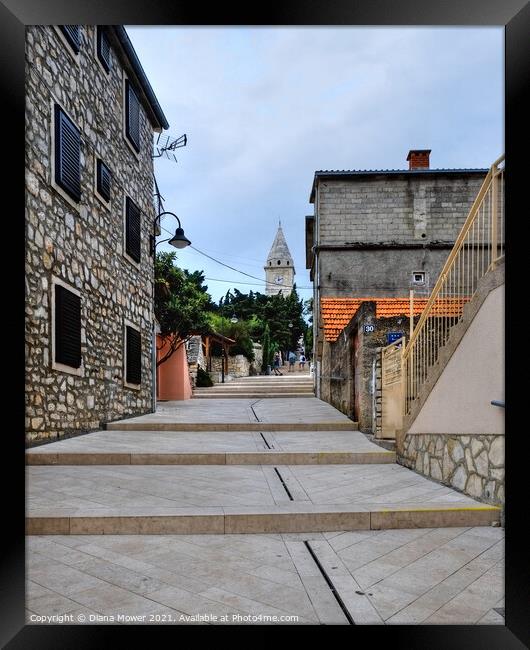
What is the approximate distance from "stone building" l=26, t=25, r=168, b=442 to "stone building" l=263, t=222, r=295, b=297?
7121cm

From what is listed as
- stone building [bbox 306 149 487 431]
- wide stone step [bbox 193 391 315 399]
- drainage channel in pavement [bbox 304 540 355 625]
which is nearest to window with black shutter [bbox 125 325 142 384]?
wide stone step [bbox 193 391 315 399]

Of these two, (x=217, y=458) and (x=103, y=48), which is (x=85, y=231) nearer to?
(x=103, y=48)

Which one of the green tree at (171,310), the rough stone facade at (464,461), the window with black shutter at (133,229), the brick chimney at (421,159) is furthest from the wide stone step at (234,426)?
the brick chimney at (421,159)

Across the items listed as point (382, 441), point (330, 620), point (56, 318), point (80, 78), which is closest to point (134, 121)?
point (80, 78)

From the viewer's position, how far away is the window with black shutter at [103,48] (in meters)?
8.80

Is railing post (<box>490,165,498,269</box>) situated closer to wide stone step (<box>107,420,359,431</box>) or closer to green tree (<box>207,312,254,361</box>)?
wide stone step (<box>107,420,359,431</box>)

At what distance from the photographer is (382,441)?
7.16 meters

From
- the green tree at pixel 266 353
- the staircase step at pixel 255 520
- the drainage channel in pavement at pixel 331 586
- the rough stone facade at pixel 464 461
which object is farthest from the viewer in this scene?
the green tree at pixel 266 353

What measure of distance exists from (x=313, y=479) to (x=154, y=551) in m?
2.35

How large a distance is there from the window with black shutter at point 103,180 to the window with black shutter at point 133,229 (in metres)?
1.12

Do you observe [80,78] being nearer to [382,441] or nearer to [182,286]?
[382,441]

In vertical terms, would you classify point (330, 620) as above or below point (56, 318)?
below

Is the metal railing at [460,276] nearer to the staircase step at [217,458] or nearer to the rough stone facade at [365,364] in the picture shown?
the staircase step at [217,458]
